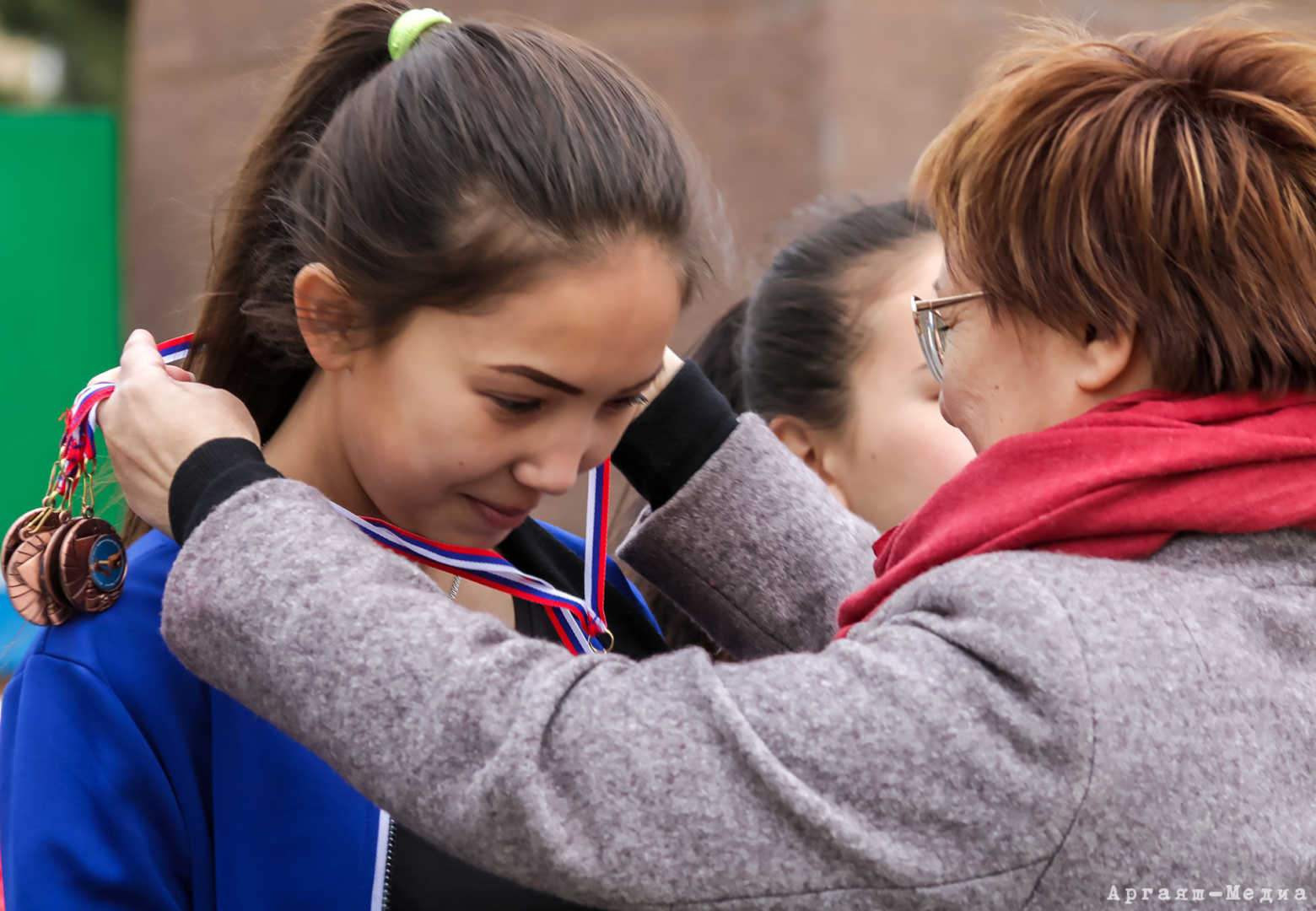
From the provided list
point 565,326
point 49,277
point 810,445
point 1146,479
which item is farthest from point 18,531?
point 49,277

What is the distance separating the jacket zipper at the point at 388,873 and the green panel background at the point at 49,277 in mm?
4288

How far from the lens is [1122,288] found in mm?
1353

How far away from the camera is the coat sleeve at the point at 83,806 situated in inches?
57.3

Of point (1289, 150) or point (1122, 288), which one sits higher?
point (1289, 150)

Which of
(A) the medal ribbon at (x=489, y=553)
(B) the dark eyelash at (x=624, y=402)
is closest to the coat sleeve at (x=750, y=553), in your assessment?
(A) the medal ribbon at (x=489, y=553)

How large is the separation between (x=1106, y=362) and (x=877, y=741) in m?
0.47

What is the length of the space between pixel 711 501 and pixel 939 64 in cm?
254

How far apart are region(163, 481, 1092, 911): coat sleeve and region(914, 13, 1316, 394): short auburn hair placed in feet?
1.07

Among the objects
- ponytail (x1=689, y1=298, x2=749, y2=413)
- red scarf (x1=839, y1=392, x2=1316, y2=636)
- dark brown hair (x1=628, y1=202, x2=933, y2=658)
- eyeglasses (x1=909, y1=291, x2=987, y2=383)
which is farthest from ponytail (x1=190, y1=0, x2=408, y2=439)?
ponytail (x1=689, y1=298, x2=749, y2=413)

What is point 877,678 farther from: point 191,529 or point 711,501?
point 711,501

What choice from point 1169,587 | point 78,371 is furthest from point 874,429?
point 78,371

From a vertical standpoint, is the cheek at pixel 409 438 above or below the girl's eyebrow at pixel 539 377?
below

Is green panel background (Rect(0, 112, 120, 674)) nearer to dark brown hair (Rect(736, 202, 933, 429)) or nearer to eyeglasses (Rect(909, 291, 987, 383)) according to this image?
dark brown hair (Rect(736, 202, 933, 429))

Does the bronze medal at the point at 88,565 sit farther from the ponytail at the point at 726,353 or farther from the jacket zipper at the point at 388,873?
the ponytail at the point at 726,353
